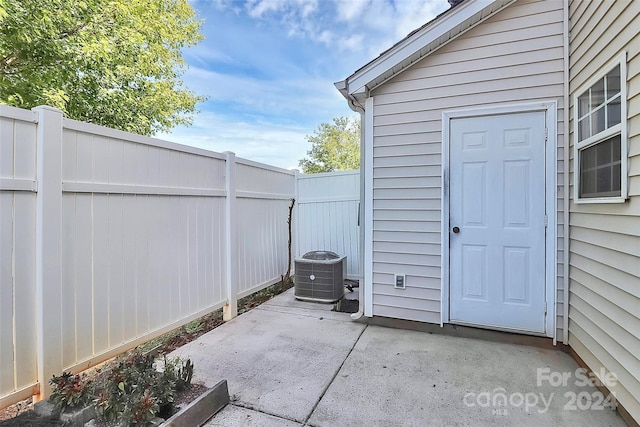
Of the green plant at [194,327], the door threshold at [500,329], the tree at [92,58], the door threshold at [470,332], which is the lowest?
the green plant at [194,327]

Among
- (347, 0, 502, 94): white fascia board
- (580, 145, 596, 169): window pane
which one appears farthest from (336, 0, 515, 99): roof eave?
(580, 145, 596, 169): window pane

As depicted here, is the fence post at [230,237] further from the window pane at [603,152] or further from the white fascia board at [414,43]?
the window pane at [603,152]

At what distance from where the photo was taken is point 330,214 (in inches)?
201

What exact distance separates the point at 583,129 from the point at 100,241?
3808 mm

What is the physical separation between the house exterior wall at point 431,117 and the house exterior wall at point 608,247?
21cm

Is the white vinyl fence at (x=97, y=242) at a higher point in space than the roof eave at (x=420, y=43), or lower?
lower

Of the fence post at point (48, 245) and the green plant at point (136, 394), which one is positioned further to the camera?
the fence post at point (48, 245)

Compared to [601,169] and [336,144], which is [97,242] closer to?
[601,169]

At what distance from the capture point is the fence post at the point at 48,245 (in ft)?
5.82

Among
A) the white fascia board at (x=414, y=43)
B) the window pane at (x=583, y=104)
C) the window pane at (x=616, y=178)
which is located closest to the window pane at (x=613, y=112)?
the window pane at (x=616, y=178)

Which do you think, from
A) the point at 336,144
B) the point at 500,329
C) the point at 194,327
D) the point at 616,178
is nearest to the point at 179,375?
the point at 194,327

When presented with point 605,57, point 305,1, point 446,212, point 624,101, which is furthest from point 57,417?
point 305,1

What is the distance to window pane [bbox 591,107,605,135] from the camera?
83.9 inches

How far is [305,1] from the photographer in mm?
5703
